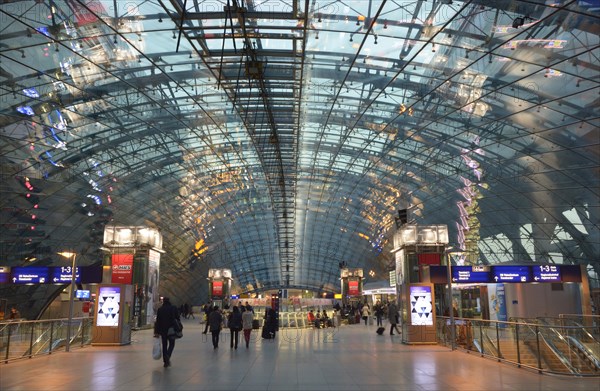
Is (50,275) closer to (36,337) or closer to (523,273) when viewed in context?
(36,337)

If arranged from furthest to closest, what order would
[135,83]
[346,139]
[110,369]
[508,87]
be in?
[346,139]
[135,83]
[508,87]
[110,369]

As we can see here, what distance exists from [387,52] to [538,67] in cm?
684

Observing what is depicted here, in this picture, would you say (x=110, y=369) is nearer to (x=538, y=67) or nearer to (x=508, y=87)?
(x=538, y=67)

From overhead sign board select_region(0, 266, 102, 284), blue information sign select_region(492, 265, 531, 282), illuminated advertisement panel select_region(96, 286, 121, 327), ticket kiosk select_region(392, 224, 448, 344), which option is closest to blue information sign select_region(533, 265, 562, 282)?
Result: blue information sign select_region(492, 265, 531, 282)

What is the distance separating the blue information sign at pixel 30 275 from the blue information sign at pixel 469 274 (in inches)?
705

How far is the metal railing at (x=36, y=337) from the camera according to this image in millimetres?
14219

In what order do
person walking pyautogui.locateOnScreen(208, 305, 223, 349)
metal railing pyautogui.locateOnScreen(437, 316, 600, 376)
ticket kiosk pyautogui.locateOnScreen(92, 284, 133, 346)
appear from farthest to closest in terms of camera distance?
ticket kiosk pyautogui.locateOnScreen(92, 284, 133, 346) < person walking pyautogui.locateOnScreen(208, 305, 223, 349) < metal railing pyautogui.locateOnScreen(437, 316, 600, 376)

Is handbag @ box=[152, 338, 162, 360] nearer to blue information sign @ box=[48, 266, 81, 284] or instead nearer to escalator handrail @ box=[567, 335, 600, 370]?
blue information sign @ box=[48, 266, 81, 284]

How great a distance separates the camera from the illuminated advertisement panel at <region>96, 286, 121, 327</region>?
19766 mm

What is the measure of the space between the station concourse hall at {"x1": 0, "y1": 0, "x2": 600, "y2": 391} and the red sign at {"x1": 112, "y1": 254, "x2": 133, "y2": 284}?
63 millimetres

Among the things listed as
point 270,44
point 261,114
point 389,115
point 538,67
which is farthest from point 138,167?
point 538,67

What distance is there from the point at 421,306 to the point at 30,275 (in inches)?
659

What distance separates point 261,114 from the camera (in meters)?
33.5

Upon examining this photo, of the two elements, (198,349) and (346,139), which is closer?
(198,349)
